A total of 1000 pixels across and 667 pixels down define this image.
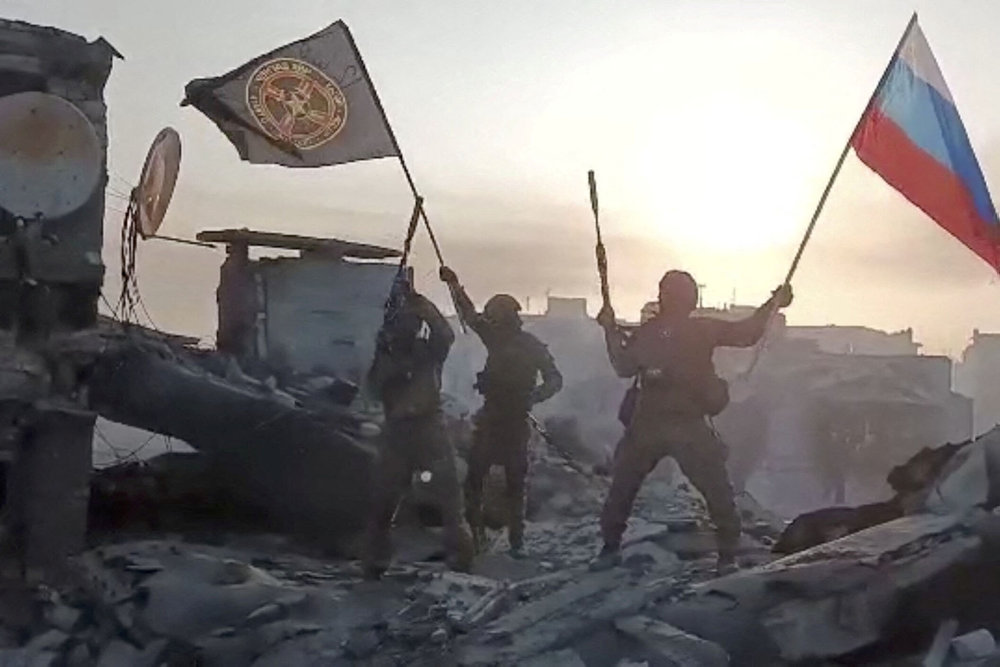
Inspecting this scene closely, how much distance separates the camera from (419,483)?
37.8ft

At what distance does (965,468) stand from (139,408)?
6.76 meters

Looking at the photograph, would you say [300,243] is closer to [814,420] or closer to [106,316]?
[106,316]

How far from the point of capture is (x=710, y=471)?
7504mm

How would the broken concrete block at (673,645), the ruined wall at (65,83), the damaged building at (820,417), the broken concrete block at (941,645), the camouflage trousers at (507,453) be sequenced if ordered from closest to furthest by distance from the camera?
the broken concrete block at (673,645) < the broken concrete block at (941,645) < the ruined wall at (65,83) < the camouflage trousers at (507,453) < the damaged building at (820,417)

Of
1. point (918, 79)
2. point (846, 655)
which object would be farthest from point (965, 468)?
point (918, 79)

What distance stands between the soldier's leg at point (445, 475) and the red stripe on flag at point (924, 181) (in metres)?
3.24

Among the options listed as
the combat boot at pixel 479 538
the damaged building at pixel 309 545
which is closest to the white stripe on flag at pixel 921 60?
the damaged building at pixel 309 545

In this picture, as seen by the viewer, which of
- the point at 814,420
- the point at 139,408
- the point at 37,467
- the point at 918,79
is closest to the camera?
the point at 918,79

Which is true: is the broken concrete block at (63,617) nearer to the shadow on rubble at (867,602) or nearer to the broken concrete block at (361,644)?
the broken concrete block at (361,644)

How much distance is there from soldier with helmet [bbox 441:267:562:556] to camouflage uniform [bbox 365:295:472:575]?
1.01 m

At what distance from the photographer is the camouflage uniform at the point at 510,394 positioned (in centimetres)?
950

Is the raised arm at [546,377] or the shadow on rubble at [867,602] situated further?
the raised arm at [546,377]

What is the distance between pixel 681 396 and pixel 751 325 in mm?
594

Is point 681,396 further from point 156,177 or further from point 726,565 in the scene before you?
point 156,177
